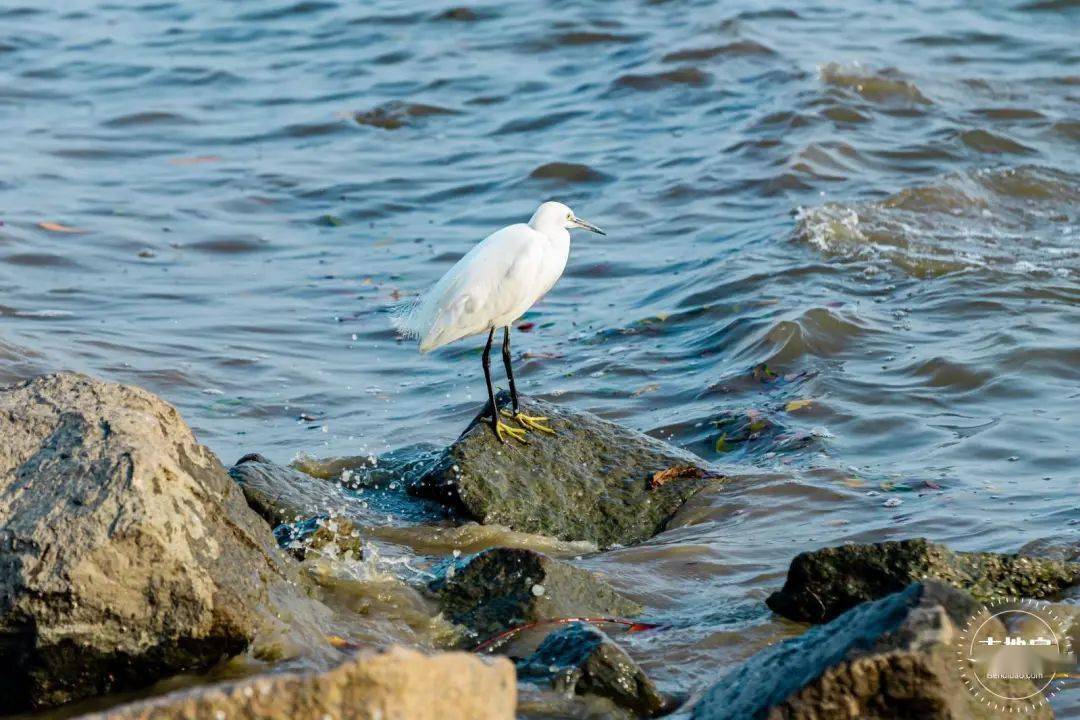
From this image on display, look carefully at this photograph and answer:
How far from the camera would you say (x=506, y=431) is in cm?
552

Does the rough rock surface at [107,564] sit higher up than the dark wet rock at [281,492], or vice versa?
the rough rock surface at [107,564]

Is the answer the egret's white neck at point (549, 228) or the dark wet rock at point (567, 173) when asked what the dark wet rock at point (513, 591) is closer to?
the egret's white neck at point (549, 228)

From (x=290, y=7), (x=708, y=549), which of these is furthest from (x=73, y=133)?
(x=708, y=549)

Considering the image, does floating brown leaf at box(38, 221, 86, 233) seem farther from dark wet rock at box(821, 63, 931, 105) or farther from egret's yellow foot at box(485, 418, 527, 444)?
dark wet rock at box(821, 63, 931, 105)

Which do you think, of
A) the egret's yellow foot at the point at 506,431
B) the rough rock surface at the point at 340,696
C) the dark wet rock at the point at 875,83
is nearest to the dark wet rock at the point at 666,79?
the dark wet rock at the point at 875,83

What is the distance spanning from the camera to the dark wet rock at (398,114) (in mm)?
13520

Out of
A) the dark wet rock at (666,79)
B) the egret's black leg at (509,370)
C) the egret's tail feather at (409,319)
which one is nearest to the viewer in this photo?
the egret's black leg at (509,370)

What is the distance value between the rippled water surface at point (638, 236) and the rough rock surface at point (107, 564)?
890 mm

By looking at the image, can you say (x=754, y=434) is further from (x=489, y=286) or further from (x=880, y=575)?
(x=880, y=575)

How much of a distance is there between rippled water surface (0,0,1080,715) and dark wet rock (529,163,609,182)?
44 millimetres

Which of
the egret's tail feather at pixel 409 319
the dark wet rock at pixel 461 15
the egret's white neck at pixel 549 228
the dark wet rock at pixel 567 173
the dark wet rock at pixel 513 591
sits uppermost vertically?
the dark wet rock at pixel 461 15

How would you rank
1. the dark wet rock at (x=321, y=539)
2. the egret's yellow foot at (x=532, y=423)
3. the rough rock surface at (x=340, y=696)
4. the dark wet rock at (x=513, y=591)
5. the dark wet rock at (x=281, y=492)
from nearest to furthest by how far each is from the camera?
the rough rock surface at (x=340, y=696) < the dark wet rock at (x=513, y=591) < the dark wet rock at (x=321, y=539) < the dark wet rock at (x=281, y=492) < the egret's yellow foot at (x=532, y=423)

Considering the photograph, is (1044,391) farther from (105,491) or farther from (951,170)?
(105,491)

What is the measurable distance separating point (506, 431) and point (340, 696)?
10.2 ft
